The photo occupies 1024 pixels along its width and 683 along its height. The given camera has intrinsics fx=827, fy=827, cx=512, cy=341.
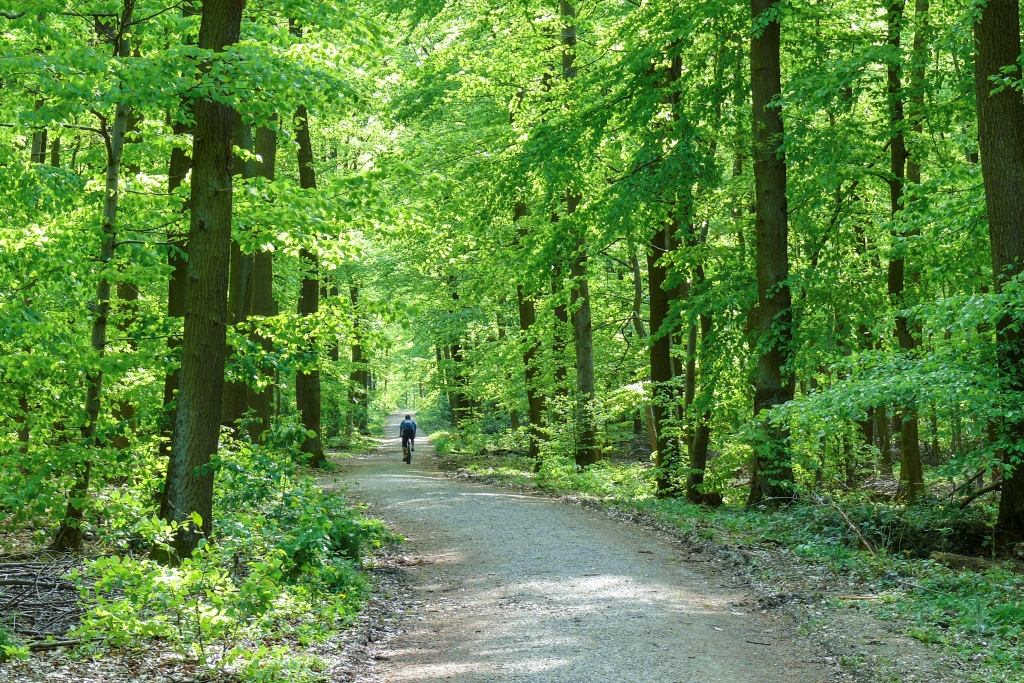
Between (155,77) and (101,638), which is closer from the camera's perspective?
(101,638)

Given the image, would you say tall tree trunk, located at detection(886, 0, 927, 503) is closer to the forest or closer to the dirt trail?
the forest

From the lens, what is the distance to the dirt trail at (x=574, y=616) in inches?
248

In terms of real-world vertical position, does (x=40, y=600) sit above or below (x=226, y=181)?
below

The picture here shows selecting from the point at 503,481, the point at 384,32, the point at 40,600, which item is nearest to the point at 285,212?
the point at 384,32

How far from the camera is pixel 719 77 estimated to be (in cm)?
1414

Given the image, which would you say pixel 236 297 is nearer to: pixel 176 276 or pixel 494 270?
pixel 176 276

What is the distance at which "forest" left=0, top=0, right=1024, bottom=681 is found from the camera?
715cm

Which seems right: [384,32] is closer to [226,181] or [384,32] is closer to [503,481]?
[226,181]

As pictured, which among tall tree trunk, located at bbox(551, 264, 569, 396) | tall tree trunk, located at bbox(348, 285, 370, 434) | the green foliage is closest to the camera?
the green foliage

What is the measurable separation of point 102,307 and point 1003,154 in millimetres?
10103

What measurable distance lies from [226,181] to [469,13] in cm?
1477

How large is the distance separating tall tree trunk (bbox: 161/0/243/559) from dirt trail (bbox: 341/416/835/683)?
2.43 meters

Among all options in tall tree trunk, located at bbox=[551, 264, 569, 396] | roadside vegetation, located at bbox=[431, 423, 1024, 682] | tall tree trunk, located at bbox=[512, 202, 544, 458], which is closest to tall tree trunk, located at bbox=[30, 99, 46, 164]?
tall tree trunk, located at bbox=[512, 202, 544, 458]

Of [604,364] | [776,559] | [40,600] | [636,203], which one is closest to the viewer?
[40,600]
